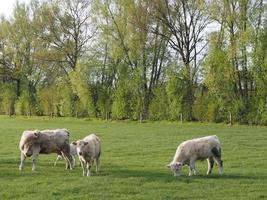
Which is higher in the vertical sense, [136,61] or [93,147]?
[136,61]

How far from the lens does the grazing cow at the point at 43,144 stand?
1862 cm

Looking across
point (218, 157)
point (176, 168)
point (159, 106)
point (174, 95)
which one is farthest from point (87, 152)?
point (159, 106)

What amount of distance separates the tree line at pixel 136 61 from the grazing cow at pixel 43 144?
1241 inches

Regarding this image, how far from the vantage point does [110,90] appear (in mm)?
63125

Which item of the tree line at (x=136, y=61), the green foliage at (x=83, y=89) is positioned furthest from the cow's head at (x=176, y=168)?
the green foliage at (x=83, y=89)

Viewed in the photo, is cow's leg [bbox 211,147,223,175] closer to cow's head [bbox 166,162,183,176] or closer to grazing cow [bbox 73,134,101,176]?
cow's head [bbox 166,162,183,176]

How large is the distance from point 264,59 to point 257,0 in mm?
6441

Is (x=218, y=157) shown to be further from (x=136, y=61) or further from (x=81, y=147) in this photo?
(x=136, y=61)

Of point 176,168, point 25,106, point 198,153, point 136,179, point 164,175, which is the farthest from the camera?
point 25,106

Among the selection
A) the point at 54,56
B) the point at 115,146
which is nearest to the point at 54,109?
the point at 54,56

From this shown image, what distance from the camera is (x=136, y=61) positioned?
198 ft

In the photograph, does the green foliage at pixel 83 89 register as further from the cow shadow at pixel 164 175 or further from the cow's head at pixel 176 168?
the cow's head at pixel 176 168

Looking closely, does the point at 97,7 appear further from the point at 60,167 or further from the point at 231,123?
the point at 60,167

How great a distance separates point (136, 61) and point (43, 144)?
1668 inches
